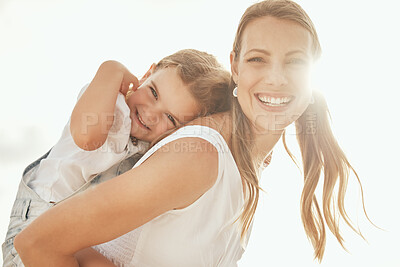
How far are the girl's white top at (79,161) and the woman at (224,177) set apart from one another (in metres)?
0.38

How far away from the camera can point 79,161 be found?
1784mm

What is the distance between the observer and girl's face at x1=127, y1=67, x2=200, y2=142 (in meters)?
1.92

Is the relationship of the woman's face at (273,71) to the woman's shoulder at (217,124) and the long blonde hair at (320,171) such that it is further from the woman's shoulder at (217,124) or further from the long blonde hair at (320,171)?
the long blonde hair at (320,171)

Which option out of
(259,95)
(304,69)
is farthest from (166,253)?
(304,69)

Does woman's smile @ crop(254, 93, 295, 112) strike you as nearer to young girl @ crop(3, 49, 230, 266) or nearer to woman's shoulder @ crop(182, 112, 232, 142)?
woman's shoulder @ crop(182, 112, 232, 142)

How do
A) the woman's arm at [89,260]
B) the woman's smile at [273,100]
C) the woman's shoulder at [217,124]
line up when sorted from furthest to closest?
the woman's smile at [273,100], the woman's shoulder at [217,124], the woman's arm at [89,260]

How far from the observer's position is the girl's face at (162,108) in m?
1.92

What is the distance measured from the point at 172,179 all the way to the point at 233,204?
44cm

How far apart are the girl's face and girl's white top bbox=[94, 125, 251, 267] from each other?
410 millimetres

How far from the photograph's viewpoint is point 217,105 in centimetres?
197

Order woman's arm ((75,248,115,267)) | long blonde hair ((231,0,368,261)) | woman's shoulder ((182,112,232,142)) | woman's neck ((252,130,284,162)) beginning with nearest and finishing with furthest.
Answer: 1. woman's arm ((75,248,115,267))
2. woman's shoulder ((182,112,232,142))
3. woman's neck ((252,130,284,162))
4. long blonde hair ((231,0,368,261))

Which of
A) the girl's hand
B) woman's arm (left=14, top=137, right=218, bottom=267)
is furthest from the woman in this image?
the girl's hand

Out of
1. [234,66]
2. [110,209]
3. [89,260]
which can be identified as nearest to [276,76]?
[234,66]

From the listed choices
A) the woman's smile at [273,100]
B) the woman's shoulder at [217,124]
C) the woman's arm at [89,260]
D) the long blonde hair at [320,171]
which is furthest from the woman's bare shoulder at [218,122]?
the woman's arm at [89,260]
